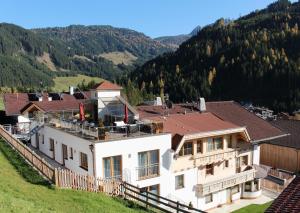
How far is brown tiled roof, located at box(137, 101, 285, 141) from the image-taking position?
3603 centimetres

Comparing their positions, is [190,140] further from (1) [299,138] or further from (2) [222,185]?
(1) [299,138]

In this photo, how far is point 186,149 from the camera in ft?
96.5

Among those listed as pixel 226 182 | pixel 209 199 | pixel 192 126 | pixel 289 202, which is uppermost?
pixel 192 126

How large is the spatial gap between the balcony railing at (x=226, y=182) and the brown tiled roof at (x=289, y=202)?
16.7 m

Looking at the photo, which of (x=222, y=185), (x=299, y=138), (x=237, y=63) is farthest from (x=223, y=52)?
(x=222, y=185)

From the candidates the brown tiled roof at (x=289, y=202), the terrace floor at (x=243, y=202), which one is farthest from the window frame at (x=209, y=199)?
the brown tiled roof at (x=289, y=202)

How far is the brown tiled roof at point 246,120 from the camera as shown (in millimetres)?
35938

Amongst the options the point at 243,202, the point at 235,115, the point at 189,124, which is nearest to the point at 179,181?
the point at 189,124

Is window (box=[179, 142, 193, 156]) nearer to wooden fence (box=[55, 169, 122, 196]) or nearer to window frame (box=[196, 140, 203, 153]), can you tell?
window frame (box=[196, 140, 203, 153])

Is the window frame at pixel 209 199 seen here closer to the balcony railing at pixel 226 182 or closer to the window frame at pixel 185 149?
the balcony railing at pixel 226 182

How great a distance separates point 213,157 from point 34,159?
14.2m

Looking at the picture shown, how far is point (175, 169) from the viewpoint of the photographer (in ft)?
93.2

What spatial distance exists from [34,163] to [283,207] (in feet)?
56.8

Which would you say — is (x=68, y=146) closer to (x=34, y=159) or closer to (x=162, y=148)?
(x=34, y=159)
